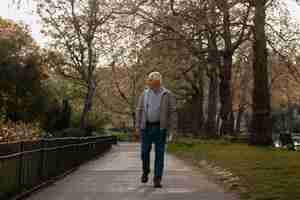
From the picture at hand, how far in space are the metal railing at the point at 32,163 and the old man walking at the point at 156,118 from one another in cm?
198

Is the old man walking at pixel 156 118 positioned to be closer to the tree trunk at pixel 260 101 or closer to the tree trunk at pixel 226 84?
the tree trunk at pixel 260 101

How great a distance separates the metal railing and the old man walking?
198 cm

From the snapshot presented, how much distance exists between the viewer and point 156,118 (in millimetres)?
11625

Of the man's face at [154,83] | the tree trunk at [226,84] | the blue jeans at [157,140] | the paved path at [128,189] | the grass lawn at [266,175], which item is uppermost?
the tree trunk at [226,84]

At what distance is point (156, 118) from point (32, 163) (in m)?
2.31

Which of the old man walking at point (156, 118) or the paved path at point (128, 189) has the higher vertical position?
the old man walking at point (156, 118)

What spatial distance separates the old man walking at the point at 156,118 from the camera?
11.6 metres

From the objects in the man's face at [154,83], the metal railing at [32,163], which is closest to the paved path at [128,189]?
the metal railing at [32,163]

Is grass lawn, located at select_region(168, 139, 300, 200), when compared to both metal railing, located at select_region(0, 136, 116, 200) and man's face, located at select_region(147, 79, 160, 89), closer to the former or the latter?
man's face, located at select_region(147, 79, 160, 89)

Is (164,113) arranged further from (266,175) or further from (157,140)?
(266,175)

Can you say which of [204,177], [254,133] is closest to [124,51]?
[254,133]

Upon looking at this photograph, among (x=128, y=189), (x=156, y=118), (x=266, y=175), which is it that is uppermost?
(x=156, y=118)

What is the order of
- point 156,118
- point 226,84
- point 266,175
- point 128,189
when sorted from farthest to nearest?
point 226,84 < point 266,175 < point 156,118 < point 128,189

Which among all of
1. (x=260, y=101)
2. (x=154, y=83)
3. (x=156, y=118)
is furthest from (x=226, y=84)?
(x=156, y=118)
